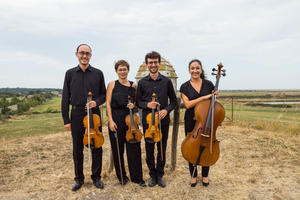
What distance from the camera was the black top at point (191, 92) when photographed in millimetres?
3227

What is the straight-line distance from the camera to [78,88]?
3.20 m

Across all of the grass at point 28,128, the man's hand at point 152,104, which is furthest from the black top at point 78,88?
the grass at point 28,128

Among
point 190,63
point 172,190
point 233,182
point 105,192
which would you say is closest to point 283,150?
point 233,182

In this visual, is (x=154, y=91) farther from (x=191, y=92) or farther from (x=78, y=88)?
(x=78, y=88)

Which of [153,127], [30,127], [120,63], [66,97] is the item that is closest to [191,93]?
[153,127]

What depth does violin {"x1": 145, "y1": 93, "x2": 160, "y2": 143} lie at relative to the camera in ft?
9.83

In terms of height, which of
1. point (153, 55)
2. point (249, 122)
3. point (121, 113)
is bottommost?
A: point (249, 122)

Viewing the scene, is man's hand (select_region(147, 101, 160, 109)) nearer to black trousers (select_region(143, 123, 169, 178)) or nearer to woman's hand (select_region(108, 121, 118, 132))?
black trousers (select_region(143, 123, 169, 178))

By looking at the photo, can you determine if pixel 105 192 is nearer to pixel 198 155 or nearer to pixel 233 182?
pixel 198 155

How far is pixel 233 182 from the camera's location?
3773mm

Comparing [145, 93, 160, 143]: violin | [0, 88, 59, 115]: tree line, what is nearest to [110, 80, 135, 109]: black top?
[145, 93, 160, 143]: violin

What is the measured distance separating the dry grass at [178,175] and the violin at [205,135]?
30.8 inches

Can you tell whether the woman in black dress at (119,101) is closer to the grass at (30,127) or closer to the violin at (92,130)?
the violin at (92,130)

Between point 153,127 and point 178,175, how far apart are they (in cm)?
170
